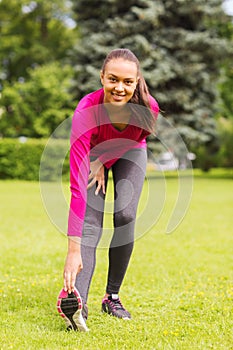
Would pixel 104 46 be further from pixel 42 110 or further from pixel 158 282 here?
pixel 158 282

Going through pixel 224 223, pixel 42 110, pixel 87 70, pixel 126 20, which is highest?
pixel 126 20

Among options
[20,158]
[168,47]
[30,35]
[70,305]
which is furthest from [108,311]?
[30,35]

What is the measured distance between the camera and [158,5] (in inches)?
838

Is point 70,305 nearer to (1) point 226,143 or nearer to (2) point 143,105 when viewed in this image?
(2) point 143,105

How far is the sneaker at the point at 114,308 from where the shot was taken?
3.61m

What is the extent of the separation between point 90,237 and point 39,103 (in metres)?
21.9

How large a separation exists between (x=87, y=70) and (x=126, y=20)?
262 centimetres

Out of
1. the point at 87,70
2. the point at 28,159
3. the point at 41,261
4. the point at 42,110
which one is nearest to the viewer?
the point at 41,261

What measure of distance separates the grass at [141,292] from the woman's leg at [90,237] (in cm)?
30

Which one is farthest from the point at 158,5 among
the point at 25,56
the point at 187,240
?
the point at 187,240

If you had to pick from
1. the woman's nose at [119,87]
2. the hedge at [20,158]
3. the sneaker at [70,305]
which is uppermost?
the woman's nose at [119,87]

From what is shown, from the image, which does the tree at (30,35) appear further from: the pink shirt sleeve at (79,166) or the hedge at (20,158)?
the pink shirt sleeve at (79,166)

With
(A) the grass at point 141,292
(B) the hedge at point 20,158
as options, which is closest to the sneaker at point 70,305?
(A) the grass at point 141,292

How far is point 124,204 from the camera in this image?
3.50 m
